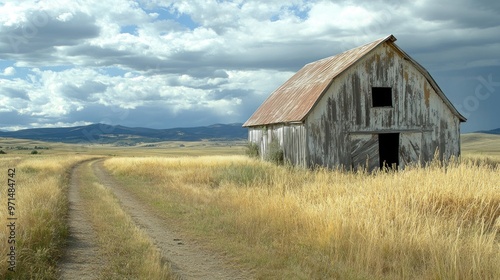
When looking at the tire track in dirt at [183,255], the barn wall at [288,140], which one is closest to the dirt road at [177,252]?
the tire track in dirt at [183,255]

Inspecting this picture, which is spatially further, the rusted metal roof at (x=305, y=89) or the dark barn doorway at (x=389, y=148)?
the dark barn doorway at (x=389, y=148)

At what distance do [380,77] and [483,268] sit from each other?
53.6ft

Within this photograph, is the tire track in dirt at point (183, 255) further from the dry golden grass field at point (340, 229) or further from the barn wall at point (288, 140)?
the barn wall at point (288, 140)

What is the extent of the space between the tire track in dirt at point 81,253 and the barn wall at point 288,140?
11.5 meters

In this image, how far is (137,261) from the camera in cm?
723

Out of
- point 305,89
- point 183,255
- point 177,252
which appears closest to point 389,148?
point 305,89

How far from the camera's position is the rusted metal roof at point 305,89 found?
68.6ft

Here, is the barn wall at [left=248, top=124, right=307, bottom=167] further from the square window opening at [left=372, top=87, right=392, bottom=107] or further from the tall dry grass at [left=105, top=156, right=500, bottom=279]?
the tall dry grass at [left=105, top=156, right=500, bottom=279]

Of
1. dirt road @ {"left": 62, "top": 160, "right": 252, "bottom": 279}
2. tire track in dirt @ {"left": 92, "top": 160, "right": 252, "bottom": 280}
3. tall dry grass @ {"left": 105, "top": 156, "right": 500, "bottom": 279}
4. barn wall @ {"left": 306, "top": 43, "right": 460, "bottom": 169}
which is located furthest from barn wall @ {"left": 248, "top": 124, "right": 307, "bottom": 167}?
tire track in dirt @ {"left": 92, "top": 160, "right": 252, "bottom": 280}

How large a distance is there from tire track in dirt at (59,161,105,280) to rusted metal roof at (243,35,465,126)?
11.8 m

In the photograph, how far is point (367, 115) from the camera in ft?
69.6

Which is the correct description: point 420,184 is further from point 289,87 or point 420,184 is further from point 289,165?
point 289,87

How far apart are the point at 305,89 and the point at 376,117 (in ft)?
13.2

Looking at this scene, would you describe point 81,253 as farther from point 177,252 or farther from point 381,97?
point 381,97
